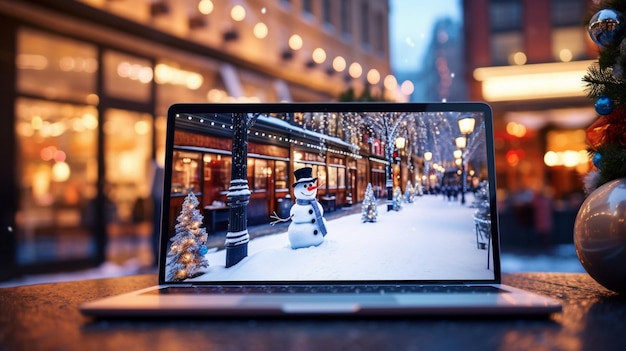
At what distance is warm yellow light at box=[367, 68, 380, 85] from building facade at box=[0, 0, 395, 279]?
1.44m

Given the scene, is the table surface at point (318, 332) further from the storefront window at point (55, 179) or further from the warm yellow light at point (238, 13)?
the warm yellow light at point (238, 13)

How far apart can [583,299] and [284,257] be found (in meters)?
0.46

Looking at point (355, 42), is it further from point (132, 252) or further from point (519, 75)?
point (132, 252)

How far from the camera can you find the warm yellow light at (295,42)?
19.7 ft

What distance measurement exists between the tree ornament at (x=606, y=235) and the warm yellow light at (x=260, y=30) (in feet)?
16.9

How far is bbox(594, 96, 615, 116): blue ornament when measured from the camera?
33.2 inches

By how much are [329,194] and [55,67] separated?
402 centimetres

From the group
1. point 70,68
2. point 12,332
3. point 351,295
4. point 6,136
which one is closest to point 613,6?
point 351,295

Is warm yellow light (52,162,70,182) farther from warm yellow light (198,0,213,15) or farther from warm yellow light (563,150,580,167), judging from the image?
warm yellow light (563,150,580,167)

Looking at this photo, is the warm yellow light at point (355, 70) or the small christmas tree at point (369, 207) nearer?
the small christmas tree at point (369, 207)

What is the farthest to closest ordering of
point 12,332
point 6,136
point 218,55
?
point 218,55 → point 6,136 → point 12,332

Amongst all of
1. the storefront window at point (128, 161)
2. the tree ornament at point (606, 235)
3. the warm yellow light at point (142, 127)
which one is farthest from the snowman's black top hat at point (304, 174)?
the warm yellow light at point (142, 127)

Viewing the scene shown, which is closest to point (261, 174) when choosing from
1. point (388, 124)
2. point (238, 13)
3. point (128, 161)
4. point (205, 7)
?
point (388, 124)

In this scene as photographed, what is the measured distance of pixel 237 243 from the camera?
0.83 meters
